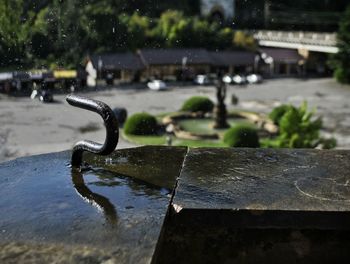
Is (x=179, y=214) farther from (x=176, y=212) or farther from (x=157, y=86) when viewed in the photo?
(x=157, y=86)

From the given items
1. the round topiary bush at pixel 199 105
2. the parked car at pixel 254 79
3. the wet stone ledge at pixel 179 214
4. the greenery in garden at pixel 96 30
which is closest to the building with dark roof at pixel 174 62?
the greenery in garden at pixel 96 30

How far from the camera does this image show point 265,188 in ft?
13.3

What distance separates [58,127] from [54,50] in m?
12.7

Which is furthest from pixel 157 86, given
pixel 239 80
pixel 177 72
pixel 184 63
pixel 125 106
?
pixel 239 80

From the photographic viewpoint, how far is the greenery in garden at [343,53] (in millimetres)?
47375

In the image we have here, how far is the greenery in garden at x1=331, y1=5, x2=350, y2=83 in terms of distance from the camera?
47375 mm

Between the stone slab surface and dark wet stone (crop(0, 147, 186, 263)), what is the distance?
0.78ft

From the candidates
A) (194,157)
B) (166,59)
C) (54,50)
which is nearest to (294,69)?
(166,59)

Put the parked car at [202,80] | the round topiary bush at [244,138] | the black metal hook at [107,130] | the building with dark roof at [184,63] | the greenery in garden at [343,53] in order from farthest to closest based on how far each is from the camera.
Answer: the parked car at [202,80] → the building with dark roof at [184,63] → the greenery in garden at [343,53] → the round topiary bush at [244,138] → the black metal hook at [107,130]

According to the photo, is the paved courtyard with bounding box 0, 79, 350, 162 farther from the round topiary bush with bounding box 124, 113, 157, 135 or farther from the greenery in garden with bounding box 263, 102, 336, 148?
the greenery in garden with bounding box 263, 102, 336, 148

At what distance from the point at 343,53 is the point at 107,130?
47400 millimetres

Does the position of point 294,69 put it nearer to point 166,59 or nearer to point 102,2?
point 166,59

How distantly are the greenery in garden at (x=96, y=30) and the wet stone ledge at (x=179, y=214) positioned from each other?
1483cm

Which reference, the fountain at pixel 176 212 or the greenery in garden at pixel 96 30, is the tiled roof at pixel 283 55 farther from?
the fountain at pixel 176 212
